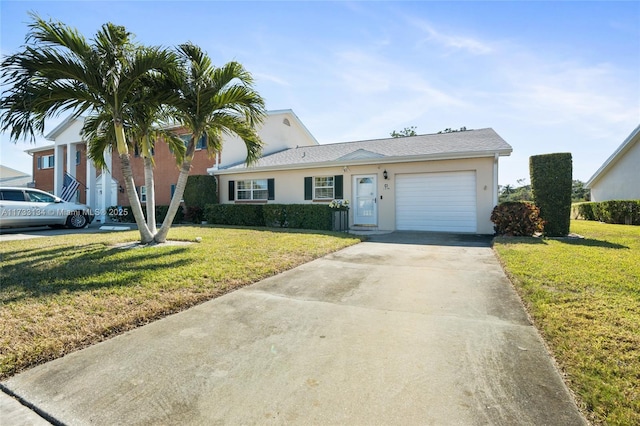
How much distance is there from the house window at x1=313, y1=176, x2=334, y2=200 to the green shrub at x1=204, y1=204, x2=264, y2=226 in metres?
2.52

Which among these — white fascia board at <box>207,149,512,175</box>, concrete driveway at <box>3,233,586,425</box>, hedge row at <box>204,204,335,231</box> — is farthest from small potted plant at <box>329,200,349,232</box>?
concrete driveway at <box>3,233,586,425</box>

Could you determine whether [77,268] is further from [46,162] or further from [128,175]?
[46,162]

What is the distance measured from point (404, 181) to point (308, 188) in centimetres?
415

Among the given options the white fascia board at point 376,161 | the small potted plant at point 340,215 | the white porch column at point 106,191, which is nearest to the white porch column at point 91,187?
the white porch column at point 106,191

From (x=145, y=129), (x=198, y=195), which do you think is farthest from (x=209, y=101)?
(x=198, y=195)

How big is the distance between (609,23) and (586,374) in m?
8.62

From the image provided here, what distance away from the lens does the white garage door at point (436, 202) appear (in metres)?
11.5

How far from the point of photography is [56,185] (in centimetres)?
2147

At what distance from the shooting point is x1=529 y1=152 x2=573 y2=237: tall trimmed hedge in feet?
30.7

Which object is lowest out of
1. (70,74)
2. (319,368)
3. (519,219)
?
(319,368)

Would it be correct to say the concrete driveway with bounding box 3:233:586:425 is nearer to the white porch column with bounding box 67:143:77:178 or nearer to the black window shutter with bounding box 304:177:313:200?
the black window shutter with bounding box 304:177:313:200

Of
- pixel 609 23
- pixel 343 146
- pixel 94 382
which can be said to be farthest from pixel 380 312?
pixel 343 146

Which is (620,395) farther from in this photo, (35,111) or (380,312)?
(35,111)

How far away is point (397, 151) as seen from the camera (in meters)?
13.2
